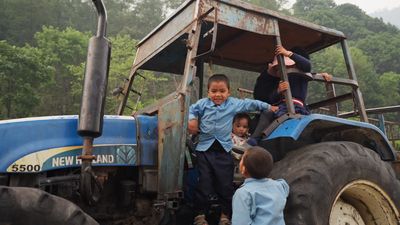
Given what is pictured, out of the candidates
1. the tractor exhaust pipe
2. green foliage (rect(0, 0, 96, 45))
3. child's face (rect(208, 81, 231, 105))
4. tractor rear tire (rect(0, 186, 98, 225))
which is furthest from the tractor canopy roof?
green foliage (rect(0, 0, 96, 45))

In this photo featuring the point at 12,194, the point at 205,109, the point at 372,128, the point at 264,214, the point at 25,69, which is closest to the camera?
the point at 12,194

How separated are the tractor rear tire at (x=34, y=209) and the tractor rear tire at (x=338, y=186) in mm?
1368

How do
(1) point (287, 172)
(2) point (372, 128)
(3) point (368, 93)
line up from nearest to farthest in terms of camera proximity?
(1) point (287, 172) < (2) point (372, 128) < (3) point (368, 93)

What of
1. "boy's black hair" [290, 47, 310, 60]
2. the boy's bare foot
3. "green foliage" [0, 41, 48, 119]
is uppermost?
"green foliage" [0, 41, 48, 119]

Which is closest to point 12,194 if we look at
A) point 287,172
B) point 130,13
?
point 287,172

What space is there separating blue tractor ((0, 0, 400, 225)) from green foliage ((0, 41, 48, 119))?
1828cm

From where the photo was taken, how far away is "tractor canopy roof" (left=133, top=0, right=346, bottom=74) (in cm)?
340

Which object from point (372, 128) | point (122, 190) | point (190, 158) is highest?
point (372, 128)

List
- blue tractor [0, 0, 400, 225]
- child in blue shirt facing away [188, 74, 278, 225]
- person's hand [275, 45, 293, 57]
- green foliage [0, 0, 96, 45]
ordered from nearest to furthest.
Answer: blue tractor [0, 0, 400, 225]
child in blue shirt facing away [188, 74, 278, 225]
person's hand [275, 45, 293, 57]
green foliage [0, 0, 96, 45]

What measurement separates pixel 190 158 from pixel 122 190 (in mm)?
536

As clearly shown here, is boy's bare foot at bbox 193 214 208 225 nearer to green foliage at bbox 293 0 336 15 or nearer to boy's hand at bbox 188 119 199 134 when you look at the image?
boy's hand at bbox 188 119 199 134

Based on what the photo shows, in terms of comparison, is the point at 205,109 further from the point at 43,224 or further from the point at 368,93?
the point at 368,93

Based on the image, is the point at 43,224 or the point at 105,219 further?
the point at 105,219

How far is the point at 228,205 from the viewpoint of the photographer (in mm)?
3221
